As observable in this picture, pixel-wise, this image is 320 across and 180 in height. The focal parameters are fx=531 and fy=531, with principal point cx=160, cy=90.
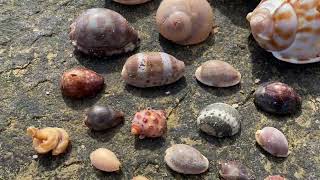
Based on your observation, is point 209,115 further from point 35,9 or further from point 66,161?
point 35,9

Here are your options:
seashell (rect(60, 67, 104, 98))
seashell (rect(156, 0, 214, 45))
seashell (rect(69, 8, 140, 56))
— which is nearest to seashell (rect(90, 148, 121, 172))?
seashell (rect(60, 67, 104, 98))

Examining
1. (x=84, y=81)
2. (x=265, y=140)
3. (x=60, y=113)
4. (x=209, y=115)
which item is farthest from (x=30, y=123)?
(x=265, y=140)

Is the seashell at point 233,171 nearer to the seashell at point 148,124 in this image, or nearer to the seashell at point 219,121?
the seashell at point 219,121

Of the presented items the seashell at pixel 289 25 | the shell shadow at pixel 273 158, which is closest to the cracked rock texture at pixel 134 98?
the shell shadow at pixel 273 158

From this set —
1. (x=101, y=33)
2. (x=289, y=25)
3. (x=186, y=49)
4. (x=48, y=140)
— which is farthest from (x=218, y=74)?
(x=48, y=140)

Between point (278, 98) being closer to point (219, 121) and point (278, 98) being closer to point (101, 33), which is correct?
point (219, 121)
